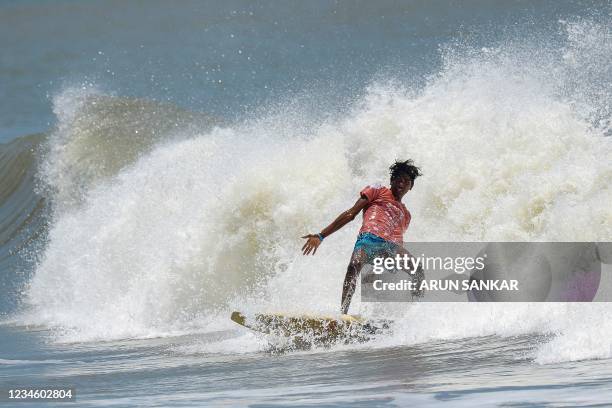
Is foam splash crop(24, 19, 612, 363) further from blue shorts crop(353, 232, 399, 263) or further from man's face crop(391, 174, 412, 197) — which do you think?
man's face crop(391, 174, 412, 197)

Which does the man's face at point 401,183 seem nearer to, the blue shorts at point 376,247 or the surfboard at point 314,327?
the blue shorts at point 376,247

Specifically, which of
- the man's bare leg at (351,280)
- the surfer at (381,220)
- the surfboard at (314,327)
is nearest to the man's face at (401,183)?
the surfer at (381,220)

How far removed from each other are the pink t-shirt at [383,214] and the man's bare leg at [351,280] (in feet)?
0.75

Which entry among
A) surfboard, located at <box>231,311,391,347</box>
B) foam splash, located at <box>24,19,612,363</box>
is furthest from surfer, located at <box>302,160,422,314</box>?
foam splash, located at <box>24,19,612,363</box>

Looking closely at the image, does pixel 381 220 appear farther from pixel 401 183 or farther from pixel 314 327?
pixel 314 327

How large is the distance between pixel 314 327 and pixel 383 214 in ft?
3.59

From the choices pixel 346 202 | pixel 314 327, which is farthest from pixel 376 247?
pixel 346 202

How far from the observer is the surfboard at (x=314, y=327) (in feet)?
27.0

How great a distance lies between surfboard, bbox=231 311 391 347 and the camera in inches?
324

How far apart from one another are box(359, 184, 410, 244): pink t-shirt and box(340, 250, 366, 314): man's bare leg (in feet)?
0.75

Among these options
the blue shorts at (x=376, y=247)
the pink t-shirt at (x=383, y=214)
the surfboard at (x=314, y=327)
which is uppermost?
the pink t-shirt at (x=383, y=214)

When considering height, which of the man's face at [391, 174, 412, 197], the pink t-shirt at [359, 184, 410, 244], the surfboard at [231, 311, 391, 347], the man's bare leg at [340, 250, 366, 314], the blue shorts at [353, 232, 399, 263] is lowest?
the surfboard at [231, 311, 391, 347]

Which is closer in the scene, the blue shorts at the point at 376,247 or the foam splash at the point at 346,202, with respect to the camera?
the blue shorts at the point at 376,247

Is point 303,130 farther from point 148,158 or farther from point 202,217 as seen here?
point 148,158
